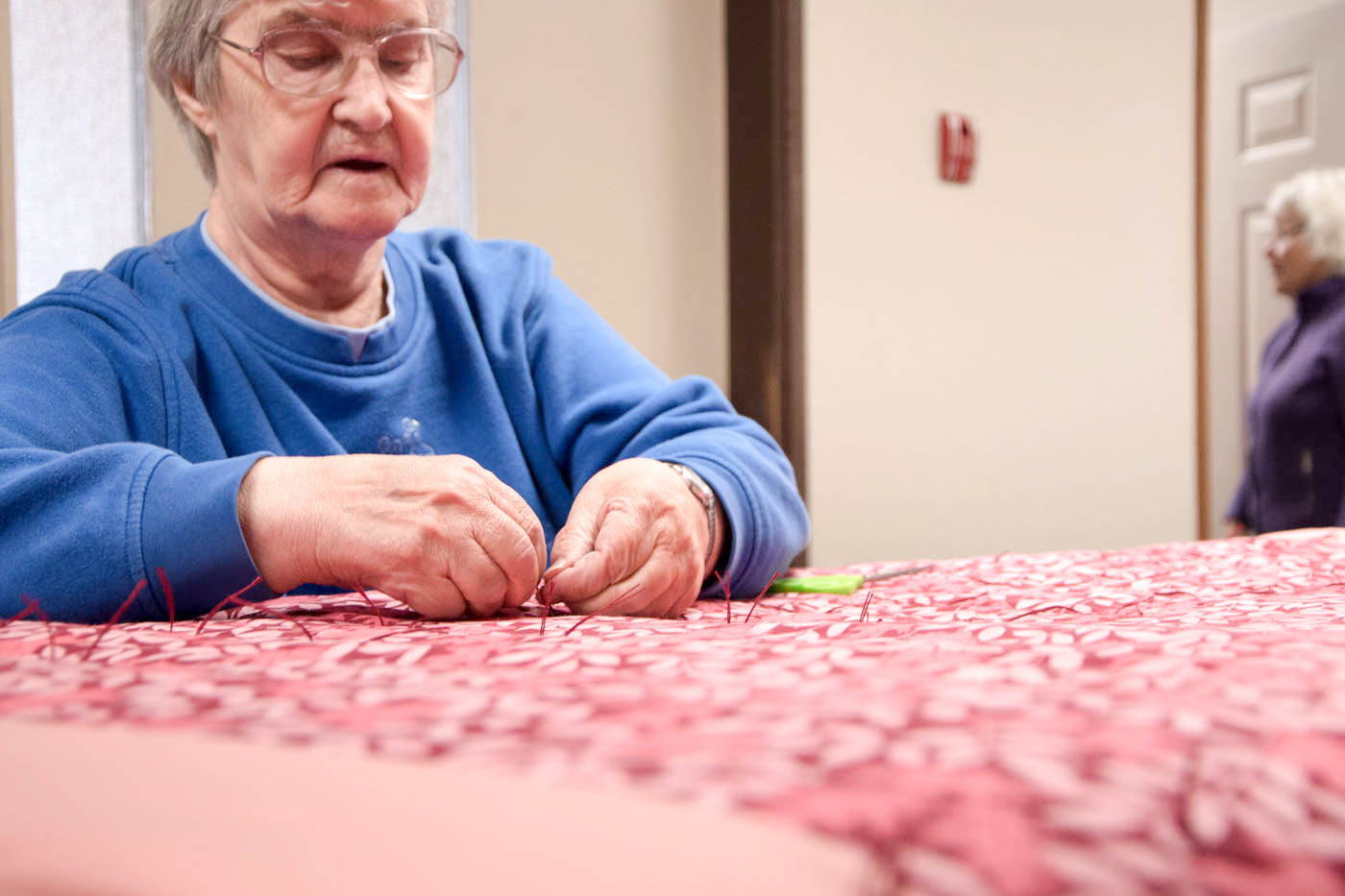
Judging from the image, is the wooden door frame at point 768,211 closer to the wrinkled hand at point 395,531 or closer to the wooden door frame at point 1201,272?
the wooden door frame at point 1201,272

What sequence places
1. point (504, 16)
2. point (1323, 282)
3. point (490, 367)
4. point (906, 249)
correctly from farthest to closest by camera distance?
point (1323, 282) → point (906, 249) → point (504, 16) → point (490, 367)

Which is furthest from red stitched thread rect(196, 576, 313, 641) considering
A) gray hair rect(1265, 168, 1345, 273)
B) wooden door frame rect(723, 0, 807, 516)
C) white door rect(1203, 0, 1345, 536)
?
white door rect(1203, 0, 1345, 536)

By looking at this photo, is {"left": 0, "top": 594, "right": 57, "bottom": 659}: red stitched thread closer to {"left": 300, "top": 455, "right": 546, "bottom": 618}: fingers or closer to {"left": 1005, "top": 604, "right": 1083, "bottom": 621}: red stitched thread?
{"left": 300, "top": 455, "right": 546, "bottom": 618}: fingers

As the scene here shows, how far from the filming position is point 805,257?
239 centimetres

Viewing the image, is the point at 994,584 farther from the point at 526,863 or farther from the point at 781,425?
the point at 781,425

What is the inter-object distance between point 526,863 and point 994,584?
2.40 feet

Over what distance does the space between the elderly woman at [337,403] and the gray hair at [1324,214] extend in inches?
118

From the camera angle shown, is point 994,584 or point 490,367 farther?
point 490,367

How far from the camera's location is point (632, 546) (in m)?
0.79

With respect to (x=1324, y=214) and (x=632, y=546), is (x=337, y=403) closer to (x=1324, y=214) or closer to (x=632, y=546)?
(x=632, y=546)

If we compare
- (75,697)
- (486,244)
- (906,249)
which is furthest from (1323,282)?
(75,697)

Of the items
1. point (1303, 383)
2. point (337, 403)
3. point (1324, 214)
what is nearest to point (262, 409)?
point (337, 403)

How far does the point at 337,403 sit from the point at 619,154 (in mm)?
1383

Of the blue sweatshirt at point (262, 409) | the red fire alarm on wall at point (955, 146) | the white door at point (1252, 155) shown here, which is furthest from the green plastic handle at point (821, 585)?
the white door at point (1252, 155)
